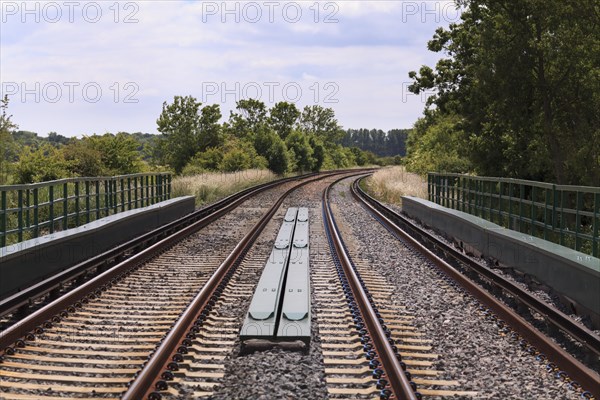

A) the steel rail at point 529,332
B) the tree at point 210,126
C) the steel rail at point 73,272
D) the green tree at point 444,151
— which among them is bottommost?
the steel rail at point 529,332

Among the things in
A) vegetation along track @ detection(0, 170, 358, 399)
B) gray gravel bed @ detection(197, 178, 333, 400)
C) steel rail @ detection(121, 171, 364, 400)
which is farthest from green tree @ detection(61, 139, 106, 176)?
gray gravel bed @ detection(197, 178, 333, 400)

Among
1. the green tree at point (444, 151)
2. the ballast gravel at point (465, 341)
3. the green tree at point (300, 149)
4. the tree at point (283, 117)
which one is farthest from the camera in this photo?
the tree at point (283, 117)

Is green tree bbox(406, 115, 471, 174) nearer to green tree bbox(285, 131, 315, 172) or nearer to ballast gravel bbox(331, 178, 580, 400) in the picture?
green tree bbox(285, 131, 315, 172)

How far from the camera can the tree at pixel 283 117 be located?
291 ft

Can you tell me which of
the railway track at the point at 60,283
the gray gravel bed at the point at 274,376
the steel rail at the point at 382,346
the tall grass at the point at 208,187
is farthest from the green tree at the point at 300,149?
the gray gravel bed at the point at 274,376

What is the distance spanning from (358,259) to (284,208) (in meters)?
11.3

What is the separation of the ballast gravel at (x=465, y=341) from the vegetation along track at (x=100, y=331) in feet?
9.23

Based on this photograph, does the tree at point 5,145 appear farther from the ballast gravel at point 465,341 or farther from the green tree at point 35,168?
the ballast gravel at point 465,341

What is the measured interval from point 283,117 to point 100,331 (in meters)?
84.4

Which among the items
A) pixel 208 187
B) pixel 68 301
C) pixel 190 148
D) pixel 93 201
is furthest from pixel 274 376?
pixel 190 148

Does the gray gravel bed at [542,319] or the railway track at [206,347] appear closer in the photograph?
the railway track at [206,347]

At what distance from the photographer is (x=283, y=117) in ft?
294

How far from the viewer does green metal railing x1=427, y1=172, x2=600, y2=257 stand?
32.1ft

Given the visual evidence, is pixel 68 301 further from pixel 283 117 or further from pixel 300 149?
pixel 283 117
